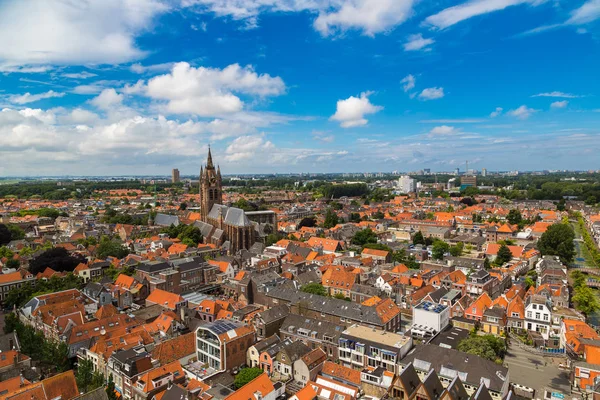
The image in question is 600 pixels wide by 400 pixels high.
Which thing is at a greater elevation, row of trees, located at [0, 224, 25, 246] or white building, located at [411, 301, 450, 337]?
row of trees, located at [0, 224, 25, 246]

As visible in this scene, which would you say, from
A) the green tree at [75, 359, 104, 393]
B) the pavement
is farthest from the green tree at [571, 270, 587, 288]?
the green tree at [75, 359, 104, 393]

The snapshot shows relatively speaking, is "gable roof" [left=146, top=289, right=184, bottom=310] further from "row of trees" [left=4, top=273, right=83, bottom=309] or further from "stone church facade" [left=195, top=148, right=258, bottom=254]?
"stone church facade" [left=195, top=148, right=258, bottom=254]

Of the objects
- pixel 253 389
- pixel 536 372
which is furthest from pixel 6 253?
pixel 536 372

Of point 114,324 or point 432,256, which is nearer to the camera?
point 114,324

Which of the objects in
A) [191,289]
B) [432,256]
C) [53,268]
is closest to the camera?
[191,289]

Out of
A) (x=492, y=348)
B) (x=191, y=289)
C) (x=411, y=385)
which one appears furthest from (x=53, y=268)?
(x=492, y=348)

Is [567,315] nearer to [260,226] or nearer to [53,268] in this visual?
[260,226]

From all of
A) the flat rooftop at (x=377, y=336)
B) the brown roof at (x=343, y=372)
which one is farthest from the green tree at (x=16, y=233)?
the brown roof at (x=343, y=372)
